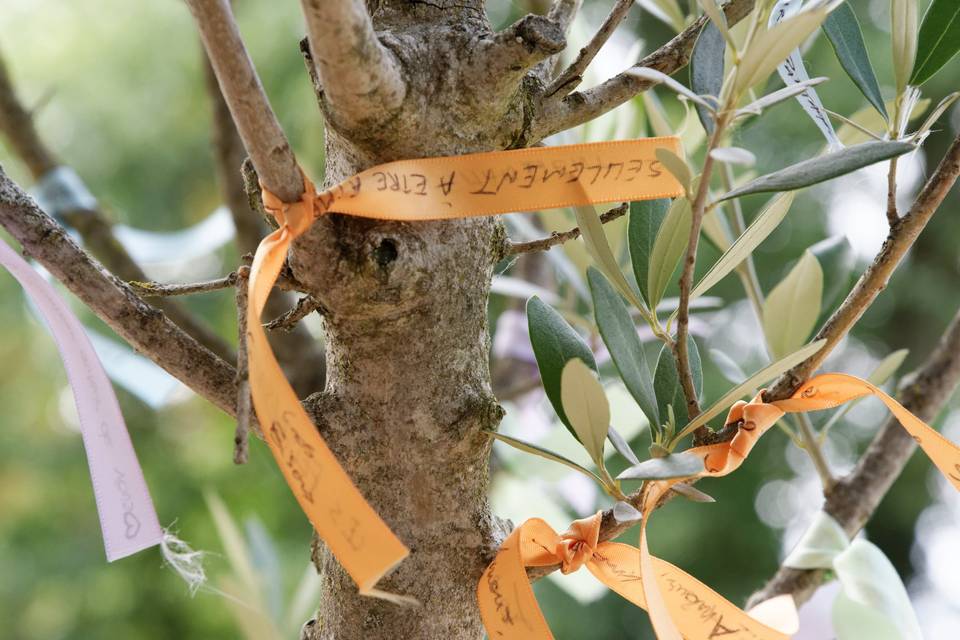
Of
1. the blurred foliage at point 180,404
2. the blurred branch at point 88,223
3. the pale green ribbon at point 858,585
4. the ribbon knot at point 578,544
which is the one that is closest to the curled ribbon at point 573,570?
the ribbon knot at point 578,544

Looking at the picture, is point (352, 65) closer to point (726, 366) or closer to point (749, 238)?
point (749, 238)

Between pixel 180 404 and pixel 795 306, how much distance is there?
155 centimetres

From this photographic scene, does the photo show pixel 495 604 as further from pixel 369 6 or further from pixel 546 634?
pixel 369 6

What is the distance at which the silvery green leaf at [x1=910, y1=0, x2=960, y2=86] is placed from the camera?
0.38 meters

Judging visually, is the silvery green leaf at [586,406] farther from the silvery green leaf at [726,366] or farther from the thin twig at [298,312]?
the silvery green leaf at [726,366]

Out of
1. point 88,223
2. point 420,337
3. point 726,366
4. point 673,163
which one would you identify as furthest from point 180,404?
point 673,163

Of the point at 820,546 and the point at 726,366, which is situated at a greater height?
the point at 726,366

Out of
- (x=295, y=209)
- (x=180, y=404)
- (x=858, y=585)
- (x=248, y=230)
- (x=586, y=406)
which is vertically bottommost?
(x=858, y=585)

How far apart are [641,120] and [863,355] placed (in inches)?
53.0

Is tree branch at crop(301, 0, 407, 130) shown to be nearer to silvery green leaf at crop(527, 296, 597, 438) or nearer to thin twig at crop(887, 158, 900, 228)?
silvery green leaf at crop(527, 296, 597, 438)

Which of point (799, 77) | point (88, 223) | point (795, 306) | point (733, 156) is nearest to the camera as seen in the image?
point (733, 156)

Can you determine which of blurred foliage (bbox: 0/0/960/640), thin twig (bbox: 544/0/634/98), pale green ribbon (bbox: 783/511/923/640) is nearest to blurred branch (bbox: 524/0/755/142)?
thin twig (bbox: 544/0/634/98)

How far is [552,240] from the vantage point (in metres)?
0.39

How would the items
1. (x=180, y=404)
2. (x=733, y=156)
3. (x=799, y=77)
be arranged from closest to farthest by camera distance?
(x=733, y=156) → (x=799, y=77) → (x=180, y=404)
